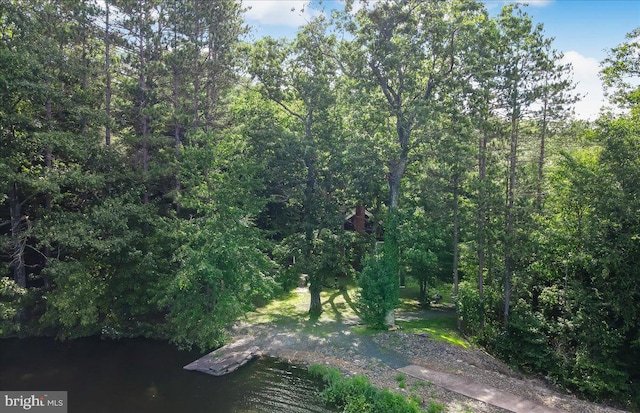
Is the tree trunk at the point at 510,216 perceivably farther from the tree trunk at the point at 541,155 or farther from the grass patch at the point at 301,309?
the grass patch at the point at 301,309

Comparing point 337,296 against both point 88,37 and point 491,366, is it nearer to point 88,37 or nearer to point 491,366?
point 491,366

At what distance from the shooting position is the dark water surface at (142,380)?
14.1 metres

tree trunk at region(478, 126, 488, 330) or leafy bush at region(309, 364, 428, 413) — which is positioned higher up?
tree trunk at region(478, 126, 488, 330)

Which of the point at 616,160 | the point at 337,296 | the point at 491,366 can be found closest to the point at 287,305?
the point at 337,296

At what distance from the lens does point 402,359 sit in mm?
17781

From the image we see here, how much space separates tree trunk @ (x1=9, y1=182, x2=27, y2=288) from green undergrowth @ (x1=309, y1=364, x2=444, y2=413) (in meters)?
14.0

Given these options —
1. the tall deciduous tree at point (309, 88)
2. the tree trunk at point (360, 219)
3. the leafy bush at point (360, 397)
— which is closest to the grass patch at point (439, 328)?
the tall deciduous tree at point (309, 88)

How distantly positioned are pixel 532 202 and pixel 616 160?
12.9 feet

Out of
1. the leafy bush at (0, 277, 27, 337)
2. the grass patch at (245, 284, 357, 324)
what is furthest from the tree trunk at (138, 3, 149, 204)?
the grass patch at (245, 284, 357, 324)

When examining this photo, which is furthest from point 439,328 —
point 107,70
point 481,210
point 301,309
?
point 107,70

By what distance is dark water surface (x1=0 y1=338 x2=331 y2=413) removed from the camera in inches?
555

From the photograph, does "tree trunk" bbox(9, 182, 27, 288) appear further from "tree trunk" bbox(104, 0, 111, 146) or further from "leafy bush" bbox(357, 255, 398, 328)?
"leafy bush" bbox(357, 255, 398, 328)

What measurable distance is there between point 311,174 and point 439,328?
11.2 metres

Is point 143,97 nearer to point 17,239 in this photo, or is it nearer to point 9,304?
point 17,239
